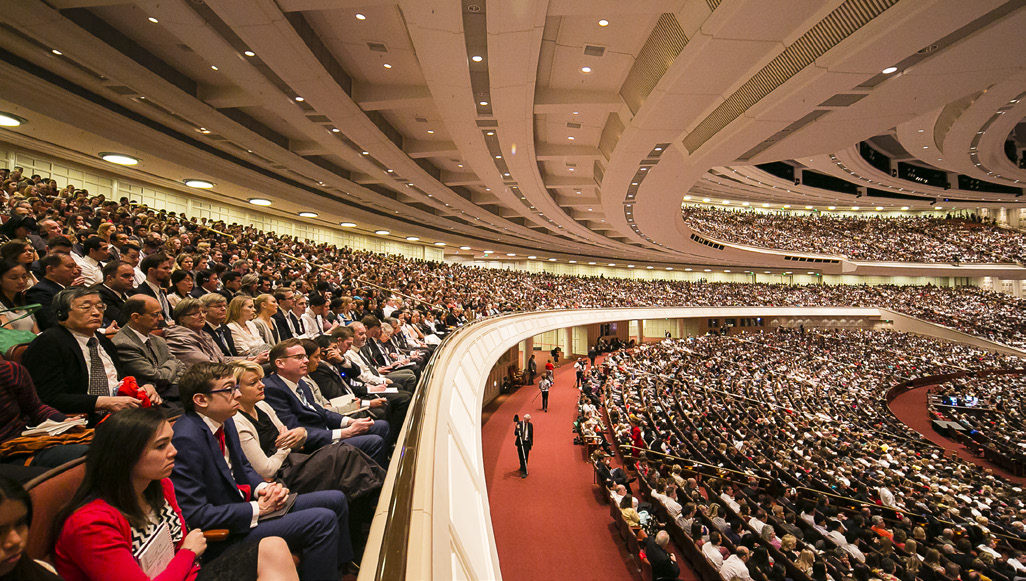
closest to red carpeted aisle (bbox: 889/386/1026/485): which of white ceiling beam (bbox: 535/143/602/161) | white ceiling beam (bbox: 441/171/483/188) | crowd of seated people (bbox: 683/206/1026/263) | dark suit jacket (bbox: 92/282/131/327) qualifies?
white ceiling beam (bbox: 535/143/602/161)

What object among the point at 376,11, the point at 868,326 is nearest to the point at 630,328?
the point at 868,326

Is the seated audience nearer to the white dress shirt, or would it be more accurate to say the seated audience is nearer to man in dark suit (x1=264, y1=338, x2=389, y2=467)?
man in dark suit (x1=264, y1=338, x2=389, y2=467)

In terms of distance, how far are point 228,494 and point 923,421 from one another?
24.4 metres

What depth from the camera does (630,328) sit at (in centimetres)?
3550

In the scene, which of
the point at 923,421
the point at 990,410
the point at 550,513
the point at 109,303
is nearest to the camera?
the point at 109,303

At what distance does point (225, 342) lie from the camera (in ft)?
13.6

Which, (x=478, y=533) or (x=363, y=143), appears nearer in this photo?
(x=478, y=533)

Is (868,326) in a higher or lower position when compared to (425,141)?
lower

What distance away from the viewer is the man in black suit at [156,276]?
4379 mm

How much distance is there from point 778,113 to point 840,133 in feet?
7.78

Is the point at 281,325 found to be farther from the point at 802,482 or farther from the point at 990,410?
the point at 990,410

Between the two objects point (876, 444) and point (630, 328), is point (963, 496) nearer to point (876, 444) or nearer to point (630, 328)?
point (876, 444)

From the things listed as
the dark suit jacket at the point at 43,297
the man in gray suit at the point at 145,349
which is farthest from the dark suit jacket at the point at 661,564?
the dark suit jacket at the point at 43,297

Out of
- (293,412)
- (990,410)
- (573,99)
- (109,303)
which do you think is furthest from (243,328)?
(990,410)
